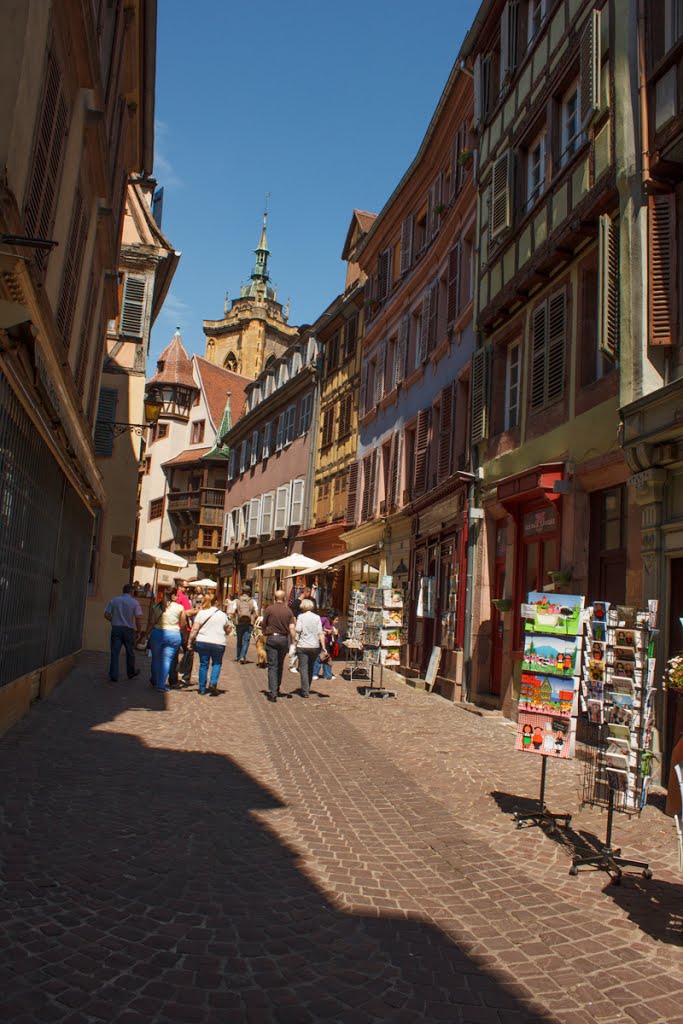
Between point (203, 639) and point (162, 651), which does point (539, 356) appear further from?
point (162, 651)

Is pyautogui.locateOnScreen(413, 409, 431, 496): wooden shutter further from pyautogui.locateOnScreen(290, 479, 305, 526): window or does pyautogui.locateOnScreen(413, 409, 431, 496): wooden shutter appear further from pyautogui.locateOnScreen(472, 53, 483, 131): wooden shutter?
pyautogui.locateOnScreen(290, 479, 305, 526): window

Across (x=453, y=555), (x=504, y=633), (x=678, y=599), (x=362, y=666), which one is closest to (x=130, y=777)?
(x=678, y=599)

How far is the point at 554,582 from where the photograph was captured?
11.4m

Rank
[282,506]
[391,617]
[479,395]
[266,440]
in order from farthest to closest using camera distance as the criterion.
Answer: [266,440] → [282,506] → [391,617] → [479,395]

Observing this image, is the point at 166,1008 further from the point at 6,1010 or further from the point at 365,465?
the point at 365,465

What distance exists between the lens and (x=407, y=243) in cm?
2336

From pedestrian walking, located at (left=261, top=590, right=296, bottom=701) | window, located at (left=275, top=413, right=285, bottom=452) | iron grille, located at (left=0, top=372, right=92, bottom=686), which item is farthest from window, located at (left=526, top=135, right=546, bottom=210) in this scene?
window, located at (left=275, top=413, right=285, bottom=452)

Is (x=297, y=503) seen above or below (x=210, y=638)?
above

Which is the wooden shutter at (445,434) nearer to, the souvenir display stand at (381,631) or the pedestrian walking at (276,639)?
the souvenir display stand at (381,631)

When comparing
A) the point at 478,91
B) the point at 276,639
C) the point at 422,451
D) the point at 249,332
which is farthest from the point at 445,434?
the point at 249,332

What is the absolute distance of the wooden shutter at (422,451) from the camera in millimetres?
20188

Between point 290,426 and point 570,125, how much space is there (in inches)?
984

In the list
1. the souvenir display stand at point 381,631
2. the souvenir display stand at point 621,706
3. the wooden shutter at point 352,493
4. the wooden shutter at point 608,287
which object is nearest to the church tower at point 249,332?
the wooden shutter at point 352,493

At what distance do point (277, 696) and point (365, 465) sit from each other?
511 inches
